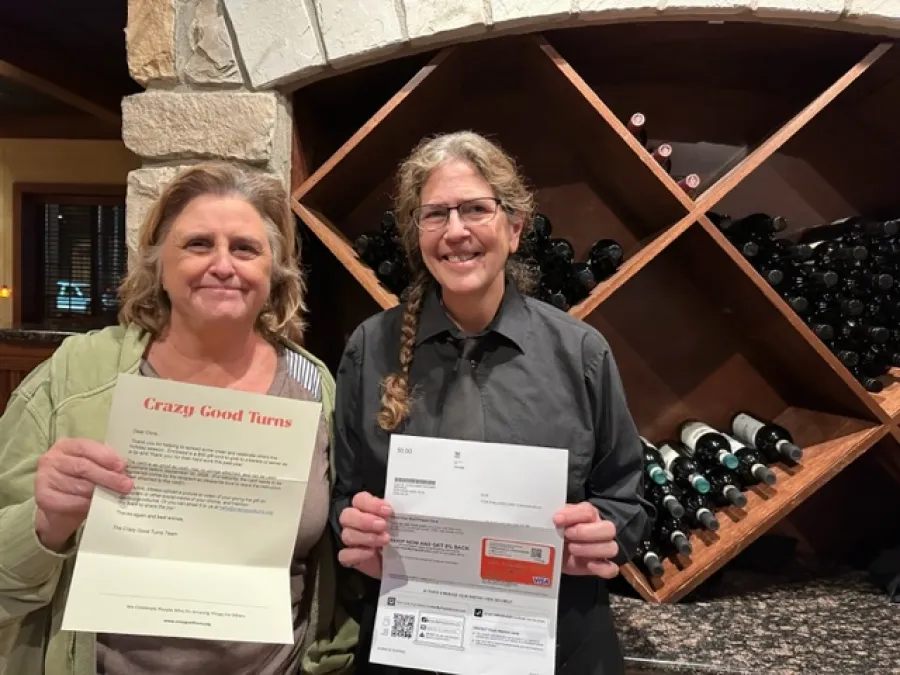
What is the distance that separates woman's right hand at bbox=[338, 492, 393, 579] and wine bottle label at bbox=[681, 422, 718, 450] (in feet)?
3.56

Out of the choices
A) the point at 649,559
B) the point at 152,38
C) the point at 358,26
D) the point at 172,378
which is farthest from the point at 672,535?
the point at 152,38

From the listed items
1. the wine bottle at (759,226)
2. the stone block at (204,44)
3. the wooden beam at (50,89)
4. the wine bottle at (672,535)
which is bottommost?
the wine bottle at (672,535)

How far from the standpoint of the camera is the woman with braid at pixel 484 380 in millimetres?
1047

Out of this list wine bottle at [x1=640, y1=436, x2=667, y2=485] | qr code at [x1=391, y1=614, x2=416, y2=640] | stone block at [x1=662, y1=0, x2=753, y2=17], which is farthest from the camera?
wine bottle at [x1=640, y1=436, x2=667, y2=485]

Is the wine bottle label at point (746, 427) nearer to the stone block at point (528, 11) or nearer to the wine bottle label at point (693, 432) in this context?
the wine bottle label at point (693, 432)

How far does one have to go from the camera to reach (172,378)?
1.04m

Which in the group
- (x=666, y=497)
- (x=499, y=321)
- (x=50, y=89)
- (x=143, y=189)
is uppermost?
(x=50, y=89)

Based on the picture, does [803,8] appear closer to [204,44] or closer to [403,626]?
[204,44]

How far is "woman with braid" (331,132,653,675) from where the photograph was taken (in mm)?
1047

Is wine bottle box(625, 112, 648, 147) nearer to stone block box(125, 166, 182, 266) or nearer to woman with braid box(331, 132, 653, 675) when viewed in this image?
woman with braid box(331, 132, 653, 675)

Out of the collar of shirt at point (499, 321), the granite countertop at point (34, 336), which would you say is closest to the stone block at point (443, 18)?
the collar of shirt at point (499, 321)

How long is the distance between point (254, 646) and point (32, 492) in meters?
0.39

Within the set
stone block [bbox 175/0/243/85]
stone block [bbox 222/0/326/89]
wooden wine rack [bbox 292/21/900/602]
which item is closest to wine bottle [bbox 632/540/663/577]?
wooden wine rack [bbox 292/21/900/602]

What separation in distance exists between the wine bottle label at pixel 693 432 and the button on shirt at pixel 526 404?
2.46ft
